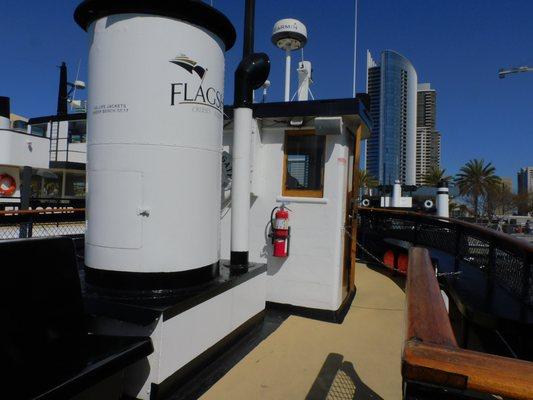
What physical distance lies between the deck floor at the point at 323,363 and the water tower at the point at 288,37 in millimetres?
3729

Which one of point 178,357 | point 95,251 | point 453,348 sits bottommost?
point 178,357

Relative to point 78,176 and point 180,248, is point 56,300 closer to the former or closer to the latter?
point 180,248

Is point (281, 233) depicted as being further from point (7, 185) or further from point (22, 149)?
point (22, 149)

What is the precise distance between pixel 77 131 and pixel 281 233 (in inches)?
587

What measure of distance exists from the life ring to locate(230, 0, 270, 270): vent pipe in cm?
1203

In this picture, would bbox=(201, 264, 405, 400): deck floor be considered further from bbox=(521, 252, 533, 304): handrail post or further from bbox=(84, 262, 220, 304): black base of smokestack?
bbox=(521, 252, 533, 304): handrail post

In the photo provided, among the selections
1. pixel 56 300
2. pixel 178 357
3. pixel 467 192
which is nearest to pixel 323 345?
pixel 178 357

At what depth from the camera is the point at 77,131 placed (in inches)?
642

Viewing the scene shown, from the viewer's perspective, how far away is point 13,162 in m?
12.8

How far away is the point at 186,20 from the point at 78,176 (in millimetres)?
15820

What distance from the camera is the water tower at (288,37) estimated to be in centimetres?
603

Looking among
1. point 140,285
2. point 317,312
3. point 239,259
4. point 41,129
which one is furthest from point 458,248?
point 41,129

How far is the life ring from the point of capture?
12.5 metres

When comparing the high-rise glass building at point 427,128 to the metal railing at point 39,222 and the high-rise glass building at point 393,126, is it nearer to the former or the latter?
the high-rise glass building at point 393,126
